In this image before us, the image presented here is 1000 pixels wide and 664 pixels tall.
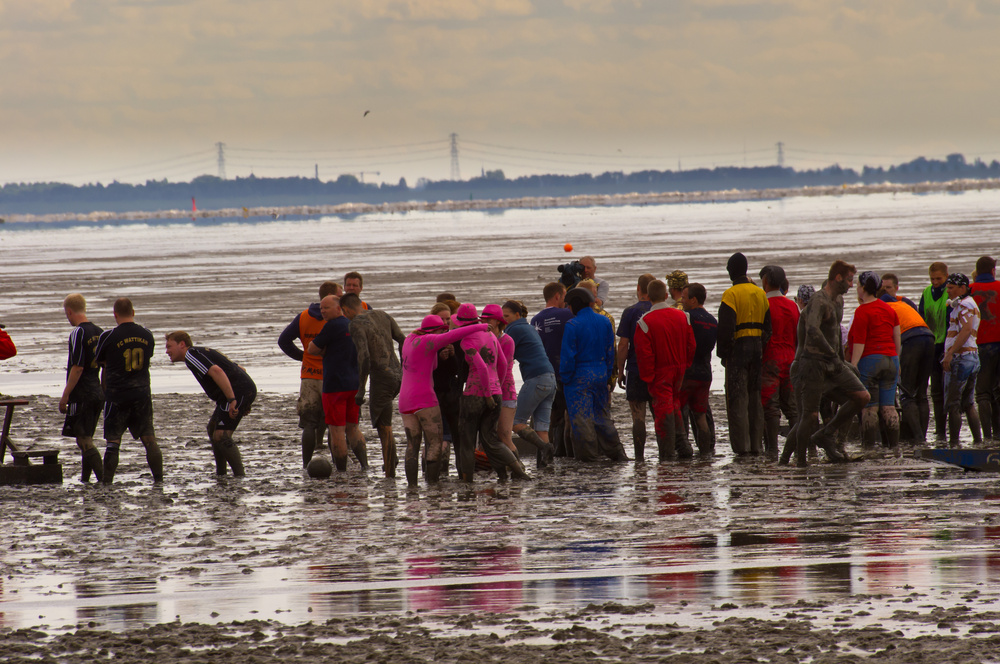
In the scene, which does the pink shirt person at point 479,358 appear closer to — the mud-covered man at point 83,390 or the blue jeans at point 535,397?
the blue jeans at point 535,397

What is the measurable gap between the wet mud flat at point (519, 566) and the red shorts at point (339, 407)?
1.76 ft

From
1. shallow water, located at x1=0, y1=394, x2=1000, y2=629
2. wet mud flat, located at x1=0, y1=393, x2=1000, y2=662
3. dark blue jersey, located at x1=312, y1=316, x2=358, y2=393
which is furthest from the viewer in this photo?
dark blue jersey, located at x1=312, y1=316, x2=358, y2=393

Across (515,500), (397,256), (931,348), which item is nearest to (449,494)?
(515,500)

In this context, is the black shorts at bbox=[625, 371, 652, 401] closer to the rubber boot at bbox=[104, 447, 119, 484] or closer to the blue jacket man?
the blue jacket man

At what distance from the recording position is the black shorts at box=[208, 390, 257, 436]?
33.4ft

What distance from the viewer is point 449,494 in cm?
934

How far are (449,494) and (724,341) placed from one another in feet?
9.79

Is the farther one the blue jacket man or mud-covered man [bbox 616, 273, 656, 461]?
mud-covered man [bbox 616, 273, 656, 461]

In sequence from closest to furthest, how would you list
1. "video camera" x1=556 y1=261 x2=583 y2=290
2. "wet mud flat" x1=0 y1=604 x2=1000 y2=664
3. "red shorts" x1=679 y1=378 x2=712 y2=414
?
"wet mud flat" x1=0 y1=604 x2=1000 y2=664 < "red shorts" x1=679 y1=378 x2=712 y2=414 < "video camera" x1=556 y1=261 x2=583 y2=290

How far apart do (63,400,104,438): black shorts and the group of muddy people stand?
14 millimetres

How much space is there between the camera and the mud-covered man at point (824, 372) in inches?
382

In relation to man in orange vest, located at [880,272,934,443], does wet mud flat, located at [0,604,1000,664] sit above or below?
below

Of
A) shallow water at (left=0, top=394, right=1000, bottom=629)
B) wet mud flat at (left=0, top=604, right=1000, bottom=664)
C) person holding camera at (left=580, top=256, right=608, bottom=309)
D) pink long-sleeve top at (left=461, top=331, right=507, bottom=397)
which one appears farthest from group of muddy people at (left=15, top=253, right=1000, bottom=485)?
wet mud flat at (left=0, top=604, right=1000, bottom=664)

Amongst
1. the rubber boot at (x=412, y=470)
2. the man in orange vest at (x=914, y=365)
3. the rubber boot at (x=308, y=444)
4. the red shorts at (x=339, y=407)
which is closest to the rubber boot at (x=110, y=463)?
the rubber boot at (x=308, y=444)
